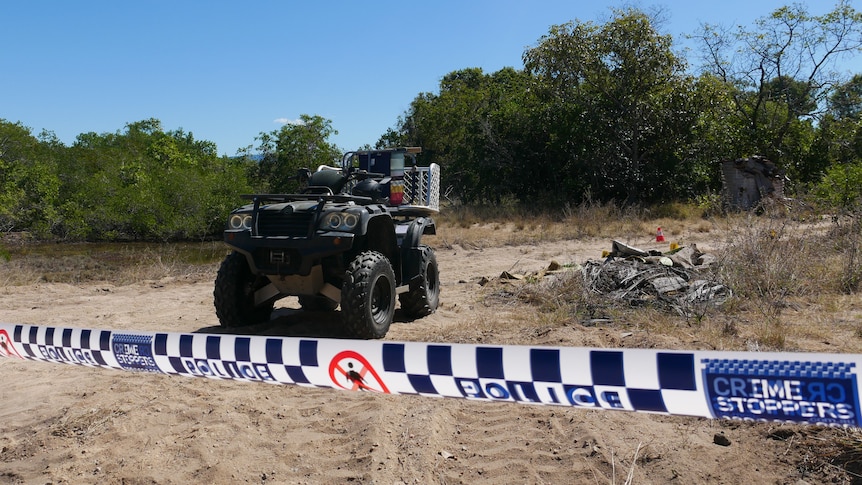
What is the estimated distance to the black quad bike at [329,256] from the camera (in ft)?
18.7

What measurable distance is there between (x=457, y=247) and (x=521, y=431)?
12.0 metres

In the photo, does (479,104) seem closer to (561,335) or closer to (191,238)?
(191,238)

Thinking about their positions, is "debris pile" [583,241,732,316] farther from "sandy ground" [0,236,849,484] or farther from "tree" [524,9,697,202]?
"tree" [524,9,697,202]

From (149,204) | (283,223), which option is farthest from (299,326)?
(149,204)

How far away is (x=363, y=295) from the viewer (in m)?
5.63

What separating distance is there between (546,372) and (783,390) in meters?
0.87

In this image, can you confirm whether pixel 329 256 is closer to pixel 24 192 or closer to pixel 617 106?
pixel 617 106

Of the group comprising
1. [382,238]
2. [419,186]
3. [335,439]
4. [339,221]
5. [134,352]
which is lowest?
[335,439]

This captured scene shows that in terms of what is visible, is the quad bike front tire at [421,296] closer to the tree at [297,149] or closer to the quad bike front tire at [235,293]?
the quad bike front tire at [235,293]

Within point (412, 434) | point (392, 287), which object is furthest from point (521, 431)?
point (392, 287)

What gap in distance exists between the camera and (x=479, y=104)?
3256 centimetres

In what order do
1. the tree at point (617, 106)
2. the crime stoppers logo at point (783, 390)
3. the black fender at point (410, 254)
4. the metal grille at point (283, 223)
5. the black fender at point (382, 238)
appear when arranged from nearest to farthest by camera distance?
the crime stoppers logo at point (783, 390), the metal grille at point (283, 223), the black fender at point (382, 238), the black fender at point (410, 254), the tree at point (617, 106)

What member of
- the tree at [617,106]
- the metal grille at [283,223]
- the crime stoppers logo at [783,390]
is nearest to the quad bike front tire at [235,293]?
the metal grille at [283,223]

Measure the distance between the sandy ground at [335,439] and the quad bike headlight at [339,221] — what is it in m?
1.55
